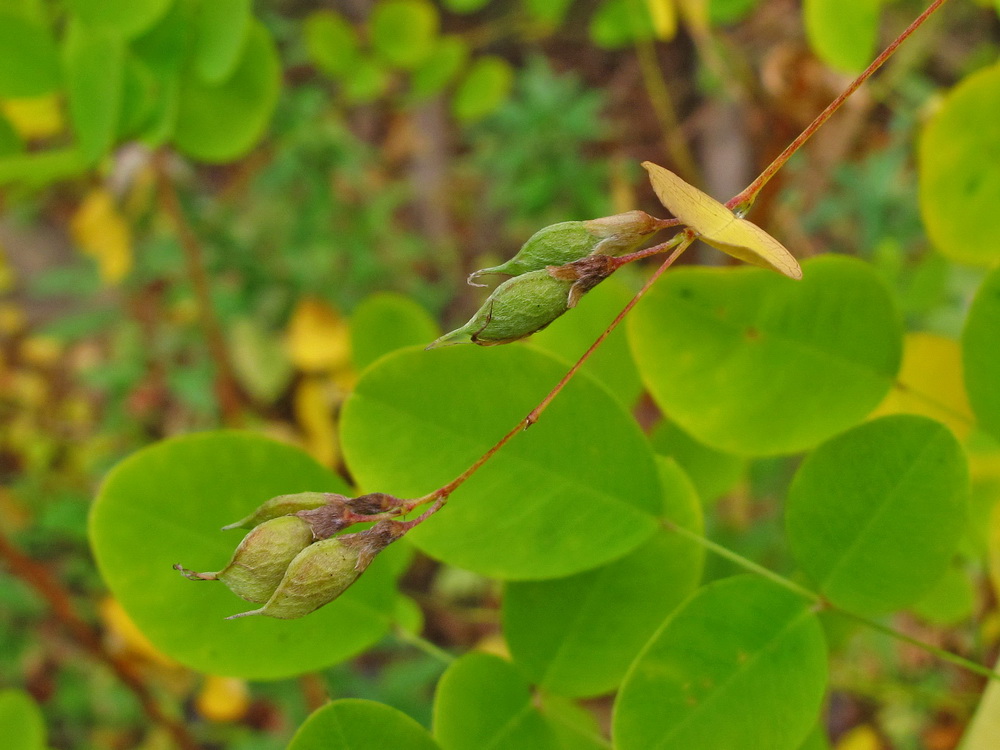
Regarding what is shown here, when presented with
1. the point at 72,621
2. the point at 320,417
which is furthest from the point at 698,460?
the point at 320,417

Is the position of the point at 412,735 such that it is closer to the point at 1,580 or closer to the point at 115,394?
the point at 1,580

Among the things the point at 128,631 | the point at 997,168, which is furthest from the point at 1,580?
the point at 997,168

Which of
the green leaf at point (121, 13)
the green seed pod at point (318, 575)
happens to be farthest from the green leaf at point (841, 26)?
the green seed pod at point (318, 575)

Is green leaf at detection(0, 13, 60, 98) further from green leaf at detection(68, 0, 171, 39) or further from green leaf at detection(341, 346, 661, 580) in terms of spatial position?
green leaf at detection(341, 346, 661, 580)

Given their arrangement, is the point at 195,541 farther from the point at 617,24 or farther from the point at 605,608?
the point at 617,24

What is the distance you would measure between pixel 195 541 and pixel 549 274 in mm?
334

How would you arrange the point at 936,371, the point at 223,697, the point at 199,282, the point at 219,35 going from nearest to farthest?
1. the point at 936,371
2. the point at 219,35
3. the point at 199,282
4. the point at 223,697

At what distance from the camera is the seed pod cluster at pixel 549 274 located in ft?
1.19

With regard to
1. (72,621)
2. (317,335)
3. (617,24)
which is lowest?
(317,335)

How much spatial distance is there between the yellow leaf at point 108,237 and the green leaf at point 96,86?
3.13ft

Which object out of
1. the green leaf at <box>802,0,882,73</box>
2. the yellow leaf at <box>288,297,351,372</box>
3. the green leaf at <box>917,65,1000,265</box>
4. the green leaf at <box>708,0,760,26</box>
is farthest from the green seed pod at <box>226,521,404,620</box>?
the yellow leaf at <box>288,297,351,372</box>

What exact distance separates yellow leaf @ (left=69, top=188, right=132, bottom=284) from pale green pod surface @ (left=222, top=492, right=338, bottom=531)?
1.50m

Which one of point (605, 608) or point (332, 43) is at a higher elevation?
point (332, 43)

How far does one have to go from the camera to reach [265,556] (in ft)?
1.27
